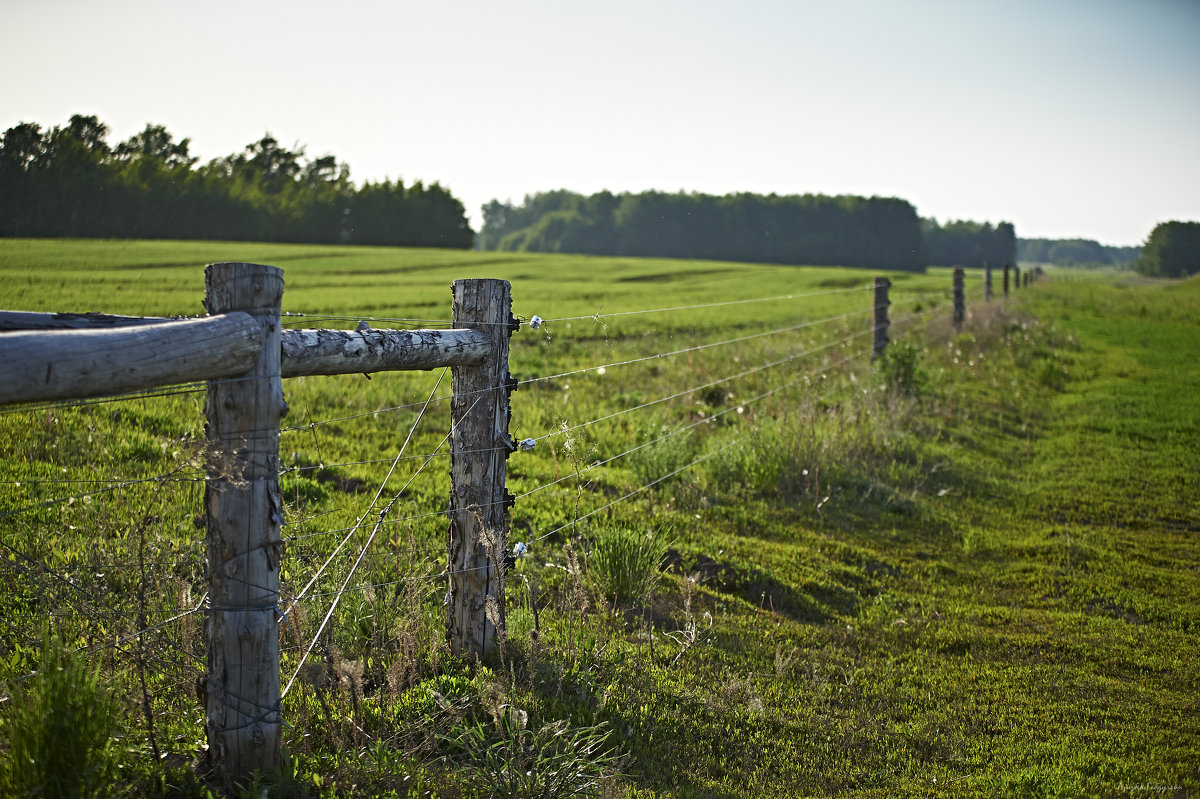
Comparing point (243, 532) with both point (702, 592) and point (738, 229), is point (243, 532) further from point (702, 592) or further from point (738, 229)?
point (738, 229)

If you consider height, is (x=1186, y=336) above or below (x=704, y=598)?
above

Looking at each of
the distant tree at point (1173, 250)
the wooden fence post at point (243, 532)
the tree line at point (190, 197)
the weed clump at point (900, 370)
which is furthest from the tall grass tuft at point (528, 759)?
the distant tree at point (1173, 250)

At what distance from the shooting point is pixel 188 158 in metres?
56.5

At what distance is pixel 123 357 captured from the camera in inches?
77.8

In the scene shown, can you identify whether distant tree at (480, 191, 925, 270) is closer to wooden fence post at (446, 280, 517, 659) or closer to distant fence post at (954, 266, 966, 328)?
distant fence post at (954, 266, 966, 328)

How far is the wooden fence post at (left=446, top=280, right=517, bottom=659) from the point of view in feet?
11.2

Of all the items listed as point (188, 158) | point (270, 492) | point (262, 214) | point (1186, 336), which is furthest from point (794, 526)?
point (188, 158)

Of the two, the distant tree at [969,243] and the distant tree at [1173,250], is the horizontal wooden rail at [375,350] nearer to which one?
the distant tree at [969,243]

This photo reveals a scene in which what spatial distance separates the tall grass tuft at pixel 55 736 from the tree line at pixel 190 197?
33.4 metres

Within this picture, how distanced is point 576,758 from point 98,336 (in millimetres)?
2089

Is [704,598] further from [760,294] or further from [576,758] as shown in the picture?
[760,294]

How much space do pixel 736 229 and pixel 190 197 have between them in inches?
2602

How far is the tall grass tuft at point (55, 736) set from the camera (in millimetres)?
2053

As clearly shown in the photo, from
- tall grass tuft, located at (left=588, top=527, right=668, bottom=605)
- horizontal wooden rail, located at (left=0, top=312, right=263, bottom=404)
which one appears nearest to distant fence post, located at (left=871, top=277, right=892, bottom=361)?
tall grass tuft, located at (left=588, top=527, right=668, bottom=605)
